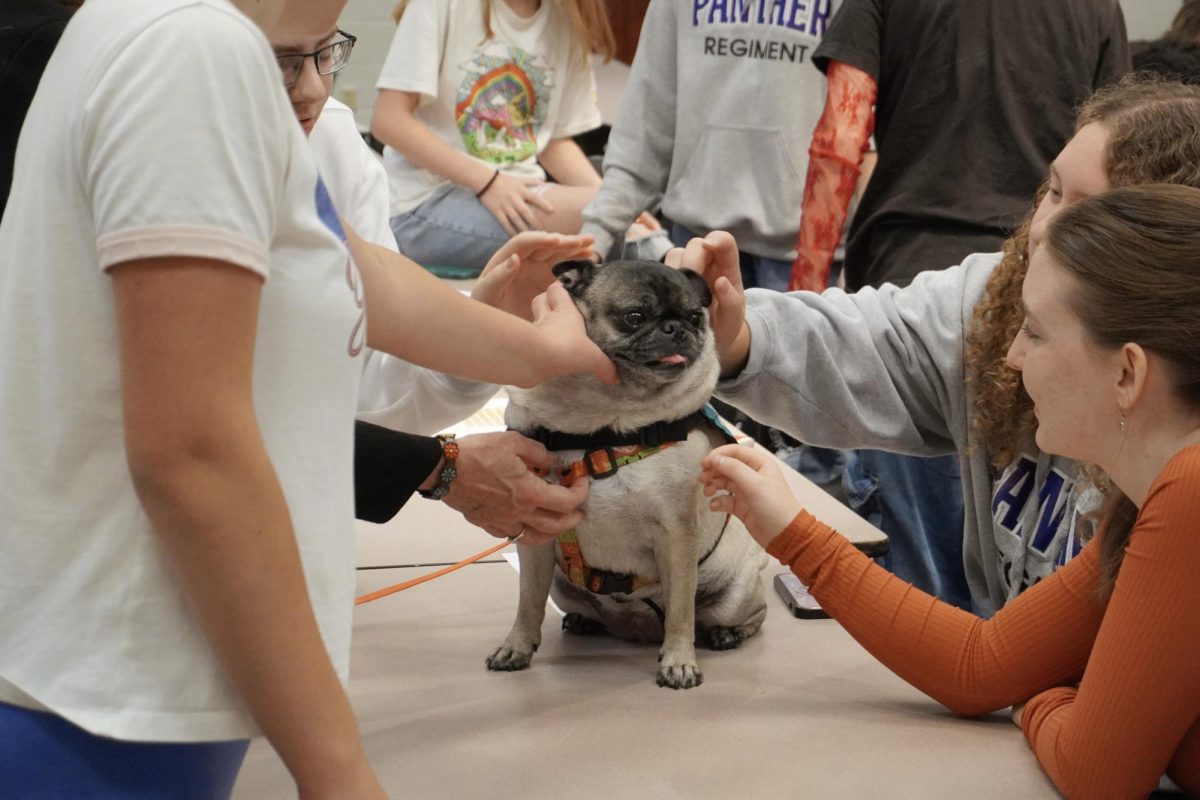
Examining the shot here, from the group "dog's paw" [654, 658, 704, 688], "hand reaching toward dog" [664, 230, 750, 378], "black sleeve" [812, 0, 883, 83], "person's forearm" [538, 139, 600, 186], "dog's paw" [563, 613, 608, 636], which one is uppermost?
"black sleeve" [812, 0, 883, 83]

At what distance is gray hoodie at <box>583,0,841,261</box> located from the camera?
2.96 m

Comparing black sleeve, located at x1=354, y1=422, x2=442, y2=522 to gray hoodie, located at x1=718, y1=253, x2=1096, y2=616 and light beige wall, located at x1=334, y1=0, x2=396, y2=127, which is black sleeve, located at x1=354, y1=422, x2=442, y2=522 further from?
light beige wall, located at x1=334, y1=0, x2=396, y2=127

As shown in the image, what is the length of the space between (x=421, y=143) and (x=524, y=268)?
67.1 inches

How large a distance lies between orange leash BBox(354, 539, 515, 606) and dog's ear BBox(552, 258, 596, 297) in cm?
33

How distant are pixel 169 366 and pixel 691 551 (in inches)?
36.5

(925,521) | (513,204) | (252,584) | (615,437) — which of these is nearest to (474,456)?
(615,437)

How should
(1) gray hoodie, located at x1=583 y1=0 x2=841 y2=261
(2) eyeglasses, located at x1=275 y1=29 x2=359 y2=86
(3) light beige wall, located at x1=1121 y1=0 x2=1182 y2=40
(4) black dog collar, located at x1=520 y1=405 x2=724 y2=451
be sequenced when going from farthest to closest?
(3) light beige wall, located at x1=1121 y1=0 x2=1182 y2=40 → (1) gray hoodie, located at x1=583 y1=0 x2=841 y2=261 → (4) black dog collar, located at x1=520 y1=405 x2=724 y2=451 → (2) eyeglasses, located at x1=275 y1=29 x2=359 y2=86

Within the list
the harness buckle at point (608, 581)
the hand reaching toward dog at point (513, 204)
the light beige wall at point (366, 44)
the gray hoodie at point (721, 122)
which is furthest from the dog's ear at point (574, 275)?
the light beige wall at point (366, 44)

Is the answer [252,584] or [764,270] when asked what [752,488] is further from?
[764,270]

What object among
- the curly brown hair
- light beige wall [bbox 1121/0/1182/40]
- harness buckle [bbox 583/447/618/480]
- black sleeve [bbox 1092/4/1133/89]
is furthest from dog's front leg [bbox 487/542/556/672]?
light beige wall [bbox 1121/0/1182/40]

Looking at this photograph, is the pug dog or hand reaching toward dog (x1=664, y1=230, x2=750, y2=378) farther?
hand reaching toward dog (x1=664, y1=230, x2=750, y2=378)

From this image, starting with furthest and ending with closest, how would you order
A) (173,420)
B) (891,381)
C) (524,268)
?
1. (891,381)
2. (524,268)
3. (173,420)

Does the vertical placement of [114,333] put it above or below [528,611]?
above

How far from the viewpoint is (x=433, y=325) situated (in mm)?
1070
